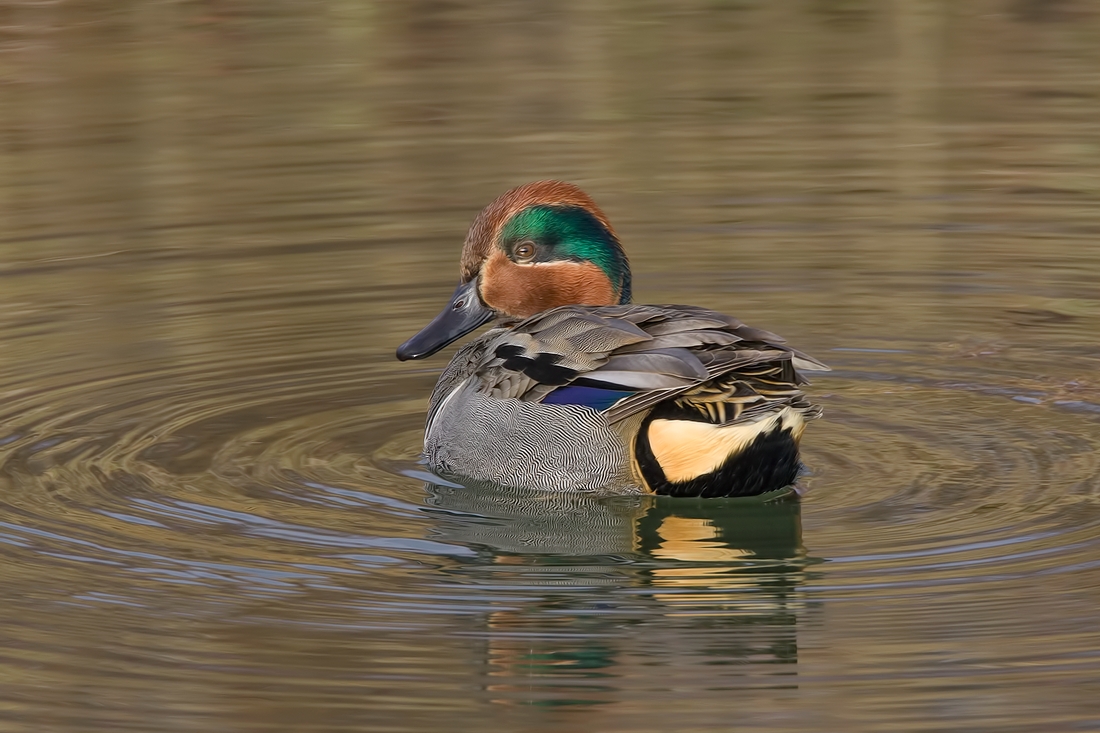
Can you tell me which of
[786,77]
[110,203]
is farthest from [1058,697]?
[786,77]

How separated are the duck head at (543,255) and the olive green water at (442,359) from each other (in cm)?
74

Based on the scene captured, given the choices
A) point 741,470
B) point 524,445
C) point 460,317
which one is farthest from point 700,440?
point 460,317

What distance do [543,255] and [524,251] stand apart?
3.3 inches

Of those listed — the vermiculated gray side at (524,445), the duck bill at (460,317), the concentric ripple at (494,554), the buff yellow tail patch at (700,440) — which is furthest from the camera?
the duck bill at (460,317)

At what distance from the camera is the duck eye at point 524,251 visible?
7.72 metres

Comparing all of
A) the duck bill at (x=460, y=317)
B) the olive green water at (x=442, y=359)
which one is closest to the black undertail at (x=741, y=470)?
the olive green water at (x=442, y=359)

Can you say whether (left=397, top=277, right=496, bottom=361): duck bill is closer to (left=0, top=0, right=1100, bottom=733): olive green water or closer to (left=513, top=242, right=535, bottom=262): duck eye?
(left=513, top=242, right=535, bottom=262): duck eye

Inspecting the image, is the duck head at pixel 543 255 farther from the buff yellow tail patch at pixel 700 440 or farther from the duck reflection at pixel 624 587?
the buff yellow tail patch at pixel 700 440

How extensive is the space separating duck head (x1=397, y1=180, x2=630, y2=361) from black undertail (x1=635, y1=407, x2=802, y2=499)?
1.12 meters

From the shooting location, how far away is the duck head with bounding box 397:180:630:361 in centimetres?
766

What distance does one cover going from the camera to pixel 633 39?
15609mm

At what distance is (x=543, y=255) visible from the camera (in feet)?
25.3

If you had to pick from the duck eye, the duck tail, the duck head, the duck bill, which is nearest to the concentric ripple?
the duck tail

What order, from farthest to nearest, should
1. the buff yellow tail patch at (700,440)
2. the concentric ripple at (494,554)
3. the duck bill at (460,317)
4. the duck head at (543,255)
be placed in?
the duck bill at (460,317) < the duck head at (543,255) < the buff yellow tail patch at (700,440) < the concentric ripple at (494,554)
